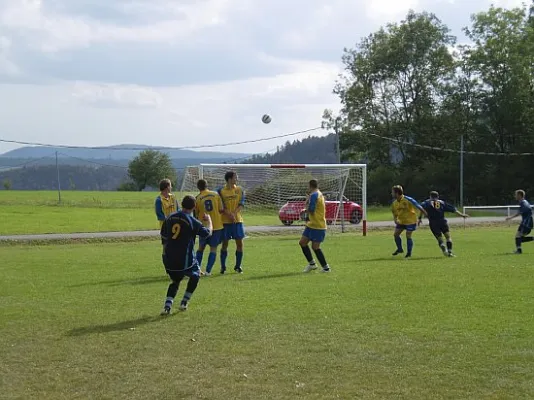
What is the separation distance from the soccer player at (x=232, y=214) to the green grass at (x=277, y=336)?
25.4 inches

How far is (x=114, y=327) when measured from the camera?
973 centimetres

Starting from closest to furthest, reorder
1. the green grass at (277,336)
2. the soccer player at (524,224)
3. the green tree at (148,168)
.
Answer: the green grass at (277,336) → the soccer player at (524,224) → the green tree at (148,168)

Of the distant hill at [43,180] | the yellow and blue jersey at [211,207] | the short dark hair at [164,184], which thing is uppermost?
the short dark hair at [164,184]

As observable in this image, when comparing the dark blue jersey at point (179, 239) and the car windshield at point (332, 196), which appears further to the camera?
the car windshield at point (332, 196)

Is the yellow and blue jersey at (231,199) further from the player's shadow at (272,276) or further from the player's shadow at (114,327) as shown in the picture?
the player's shadow at (114,327)

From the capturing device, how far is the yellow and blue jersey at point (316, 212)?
49.6 feet

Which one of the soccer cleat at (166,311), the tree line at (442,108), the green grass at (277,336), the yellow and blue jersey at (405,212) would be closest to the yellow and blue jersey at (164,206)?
the green grass at (277,336)

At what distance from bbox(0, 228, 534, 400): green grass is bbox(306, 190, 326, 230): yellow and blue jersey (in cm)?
109

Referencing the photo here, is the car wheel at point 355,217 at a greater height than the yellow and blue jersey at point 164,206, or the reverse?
the yellow and blue jersey at point 164,206

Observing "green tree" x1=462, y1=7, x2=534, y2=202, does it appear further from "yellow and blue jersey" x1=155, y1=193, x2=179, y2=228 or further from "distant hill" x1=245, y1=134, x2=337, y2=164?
"distant hill" x1=245, y1=134, x2=337, y2=164

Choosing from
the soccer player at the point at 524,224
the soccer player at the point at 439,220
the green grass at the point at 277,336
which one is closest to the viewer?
the green grass at the point at 277,336

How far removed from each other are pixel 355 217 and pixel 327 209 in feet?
11.4

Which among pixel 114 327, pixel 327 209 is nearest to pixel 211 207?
pixel 114 327

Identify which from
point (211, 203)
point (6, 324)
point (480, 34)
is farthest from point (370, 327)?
point (480, 34)
